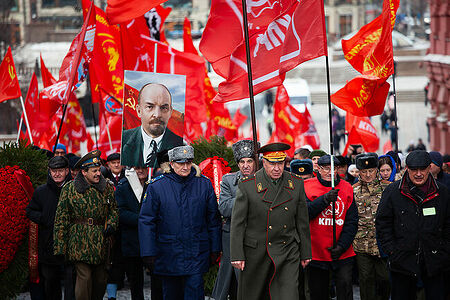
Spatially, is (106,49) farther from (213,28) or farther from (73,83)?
(213,28)

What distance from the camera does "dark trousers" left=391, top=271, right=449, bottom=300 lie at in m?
8.09

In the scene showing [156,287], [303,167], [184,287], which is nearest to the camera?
[184,287]

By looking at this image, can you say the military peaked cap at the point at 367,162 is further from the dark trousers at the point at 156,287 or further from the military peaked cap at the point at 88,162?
the military peaked cap at the point at 88,162

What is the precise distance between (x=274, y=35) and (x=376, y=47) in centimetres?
238

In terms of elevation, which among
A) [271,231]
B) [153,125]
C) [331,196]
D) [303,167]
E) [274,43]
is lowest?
[271,231]

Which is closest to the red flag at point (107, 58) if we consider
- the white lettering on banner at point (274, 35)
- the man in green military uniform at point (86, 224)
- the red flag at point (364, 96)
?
the red flag at point (364, 96)

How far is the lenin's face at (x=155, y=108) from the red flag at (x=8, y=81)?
5.10m

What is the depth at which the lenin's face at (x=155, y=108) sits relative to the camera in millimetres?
9906

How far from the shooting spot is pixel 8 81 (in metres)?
14.6

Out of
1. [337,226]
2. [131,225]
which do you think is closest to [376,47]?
[337,226]

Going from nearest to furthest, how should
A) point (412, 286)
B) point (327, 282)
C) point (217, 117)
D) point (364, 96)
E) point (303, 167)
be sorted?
point (412, 286)
point (327, 282)
point (303, 167)
point (364, 96)
point (217, 117)

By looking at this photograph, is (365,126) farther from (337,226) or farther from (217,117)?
(337,226)

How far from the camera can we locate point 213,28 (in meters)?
10.8

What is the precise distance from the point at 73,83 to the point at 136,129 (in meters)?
1.96
